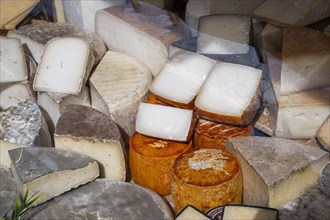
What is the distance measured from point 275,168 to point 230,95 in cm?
38

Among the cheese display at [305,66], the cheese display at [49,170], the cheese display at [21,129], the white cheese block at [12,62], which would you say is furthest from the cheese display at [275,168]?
the white cheese block at [12,62]

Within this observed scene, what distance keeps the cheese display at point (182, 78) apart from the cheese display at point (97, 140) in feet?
0.80

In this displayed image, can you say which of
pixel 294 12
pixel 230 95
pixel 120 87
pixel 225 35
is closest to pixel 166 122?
pixel 230 95

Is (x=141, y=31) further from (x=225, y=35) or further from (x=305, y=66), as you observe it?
(x=305, y=66)

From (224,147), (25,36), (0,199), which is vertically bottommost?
(0,199)

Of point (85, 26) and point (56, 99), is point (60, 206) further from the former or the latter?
point (85, 26)

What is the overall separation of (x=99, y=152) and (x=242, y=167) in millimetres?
555

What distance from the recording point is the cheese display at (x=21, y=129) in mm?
2076

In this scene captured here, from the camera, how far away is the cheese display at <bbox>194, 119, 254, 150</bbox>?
2.01m

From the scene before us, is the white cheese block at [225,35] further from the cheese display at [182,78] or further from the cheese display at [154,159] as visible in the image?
the cheese display at [154,159]

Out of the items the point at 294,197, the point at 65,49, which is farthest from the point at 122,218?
the point at 65,49

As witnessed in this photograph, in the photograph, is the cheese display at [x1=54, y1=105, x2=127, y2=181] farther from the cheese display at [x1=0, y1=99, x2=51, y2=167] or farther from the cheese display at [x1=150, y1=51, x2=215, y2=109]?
the cheese display at [x1=150, y1=51, x2=215, y2=109]

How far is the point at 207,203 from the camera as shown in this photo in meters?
1.79

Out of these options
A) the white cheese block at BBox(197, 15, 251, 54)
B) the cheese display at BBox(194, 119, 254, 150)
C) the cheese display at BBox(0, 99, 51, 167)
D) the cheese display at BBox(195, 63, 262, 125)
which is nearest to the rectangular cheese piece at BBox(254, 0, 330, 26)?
the white cheese block at BBox(197, 15, 251, 54)
